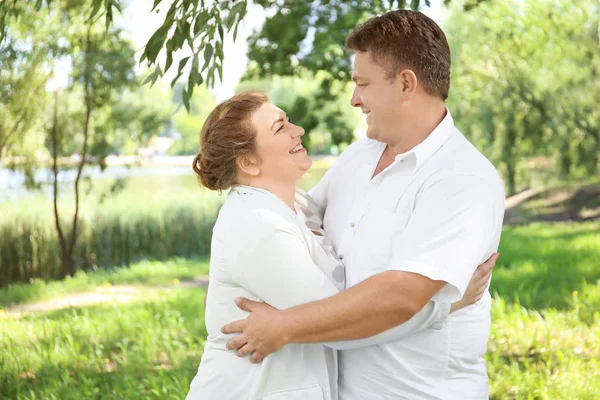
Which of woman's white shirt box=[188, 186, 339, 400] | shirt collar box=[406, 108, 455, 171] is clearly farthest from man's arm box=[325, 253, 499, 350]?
shirt collar box=[406, 108, 455, 171]

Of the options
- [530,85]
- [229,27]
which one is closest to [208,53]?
[229,27]

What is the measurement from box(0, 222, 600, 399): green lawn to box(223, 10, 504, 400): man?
6.51ft

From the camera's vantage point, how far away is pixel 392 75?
7.73 feet

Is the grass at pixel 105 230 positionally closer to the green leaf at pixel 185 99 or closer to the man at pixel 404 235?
the green leaf at pixel 185 99

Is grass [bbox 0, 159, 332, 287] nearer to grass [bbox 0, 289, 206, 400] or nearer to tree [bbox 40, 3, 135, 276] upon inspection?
tree [bbox 40, 3, 135, 276]

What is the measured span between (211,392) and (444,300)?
0.72 metres

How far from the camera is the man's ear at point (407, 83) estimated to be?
2328 mm

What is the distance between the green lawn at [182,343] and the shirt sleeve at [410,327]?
212cm

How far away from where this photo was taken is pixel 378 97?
241 cm

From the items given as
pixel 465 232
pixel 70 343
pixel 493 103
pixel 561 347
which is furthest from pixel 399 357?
pixel 493 103

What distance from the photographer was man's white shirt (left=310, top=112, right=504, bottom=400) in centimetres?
202

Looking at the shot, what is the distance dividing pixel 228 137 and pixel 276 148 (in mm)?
152

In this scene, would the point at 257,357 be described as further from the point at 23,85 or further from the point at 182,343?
the point at 23,85

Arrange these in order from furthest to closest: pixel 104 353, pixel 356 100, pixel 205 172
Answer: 1. pixel 104 353
2. pixel 356 100
3. pixel 205 172
